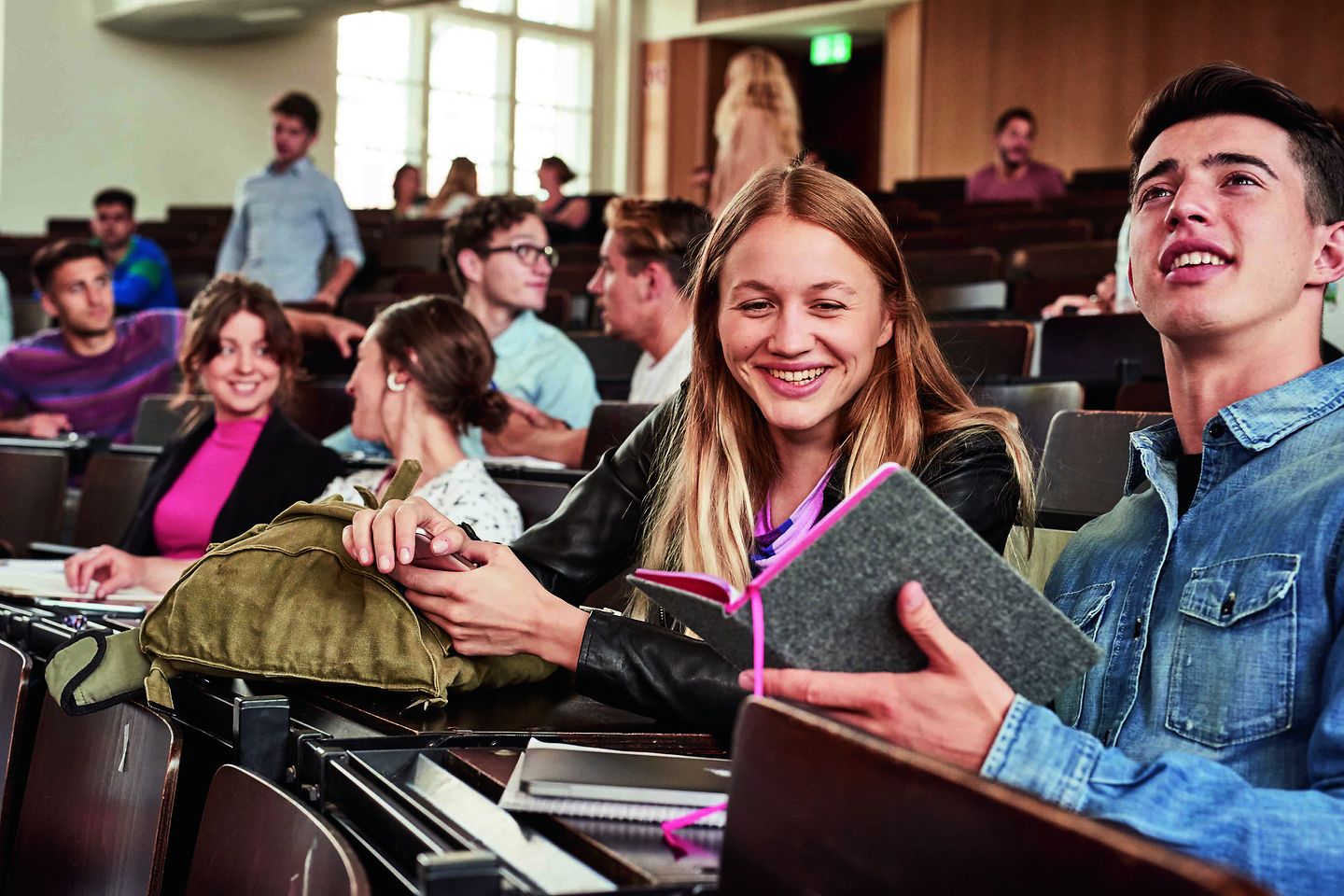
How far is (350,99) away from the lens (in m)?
13.4

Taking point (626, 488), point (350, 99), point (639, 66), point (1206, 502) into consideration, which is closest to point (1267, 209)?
point (1206, 502)

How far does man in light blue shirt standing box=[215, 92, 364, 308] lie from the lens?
6.00 metres

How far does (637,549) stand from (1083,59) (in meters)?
11.2

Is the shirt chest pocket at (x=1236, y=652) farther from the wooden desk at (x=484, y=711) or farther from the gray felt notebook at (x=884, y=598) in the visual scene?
the wooden desk at (x=484, y=711)

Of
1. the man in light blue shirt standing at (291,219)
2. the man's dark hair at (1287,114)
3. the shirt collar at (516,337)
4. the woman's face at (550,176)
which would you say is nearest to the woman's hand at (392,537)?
the man's dark hair at (1287,114)

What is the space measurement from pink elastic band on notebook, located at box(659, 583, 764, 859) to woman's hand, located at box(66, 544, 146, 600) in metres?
1.48

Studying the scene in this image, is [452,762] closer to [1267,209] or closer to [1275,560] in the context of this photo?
[1275,560]

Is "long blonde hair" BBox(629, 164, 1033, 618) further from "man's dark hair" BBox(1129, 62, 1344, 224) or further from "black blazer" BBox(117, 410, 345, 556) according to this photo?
"black blazer" BBox(117, 410, 345, 556)

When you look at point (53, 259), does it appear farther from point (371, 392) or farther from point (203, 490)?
point (371, 392)

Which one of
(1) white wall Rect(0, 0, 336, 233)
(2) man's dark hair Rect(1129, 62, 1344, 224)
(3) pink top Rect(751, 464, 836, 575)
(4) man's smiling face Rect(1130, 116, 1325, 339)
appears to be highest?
(1) white wall Rect(0, 0, 336, 233)

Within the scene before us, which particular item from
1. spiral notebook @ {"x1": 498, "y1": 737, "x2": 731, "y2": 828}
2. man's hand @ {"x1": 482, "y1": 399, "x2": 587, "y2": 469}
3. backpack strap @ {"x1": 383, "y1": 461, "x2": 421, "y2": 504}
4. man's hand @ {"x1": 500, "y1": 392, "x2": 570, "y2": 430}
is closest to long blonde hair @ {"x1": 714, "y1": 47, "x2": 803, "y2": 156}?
man's hand @ {"x1": 500, "y1": 392, "x2": 570, "y2": 430}

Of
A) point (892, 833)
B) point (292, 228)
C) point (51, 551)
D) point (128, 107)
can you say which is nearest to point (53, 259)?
point (292, 228)

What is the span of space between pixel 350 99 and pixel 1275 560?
13.3 meters

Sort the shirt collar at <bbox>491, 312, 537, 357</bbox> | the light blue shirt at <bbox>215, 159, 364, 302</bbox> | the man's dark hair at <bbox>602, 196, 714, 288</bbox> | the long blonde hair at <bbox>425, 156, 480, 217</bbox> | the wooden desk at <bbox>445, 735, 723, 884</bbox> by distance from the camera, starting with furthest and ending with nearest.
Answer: the long blonde hair at <bbox>425, 156, 480, 217</bbox>, the light blue shirt at <bbox>215, 159, 364, 302</bbox>, the shirt collar at <bbox>491, 312, 537, 357</bbox>, the man's dark hair at <bbox>602, 196, 714, 288</bbox>, the wooden desk at <bbox>445, 735, 723, 884</bbox>
